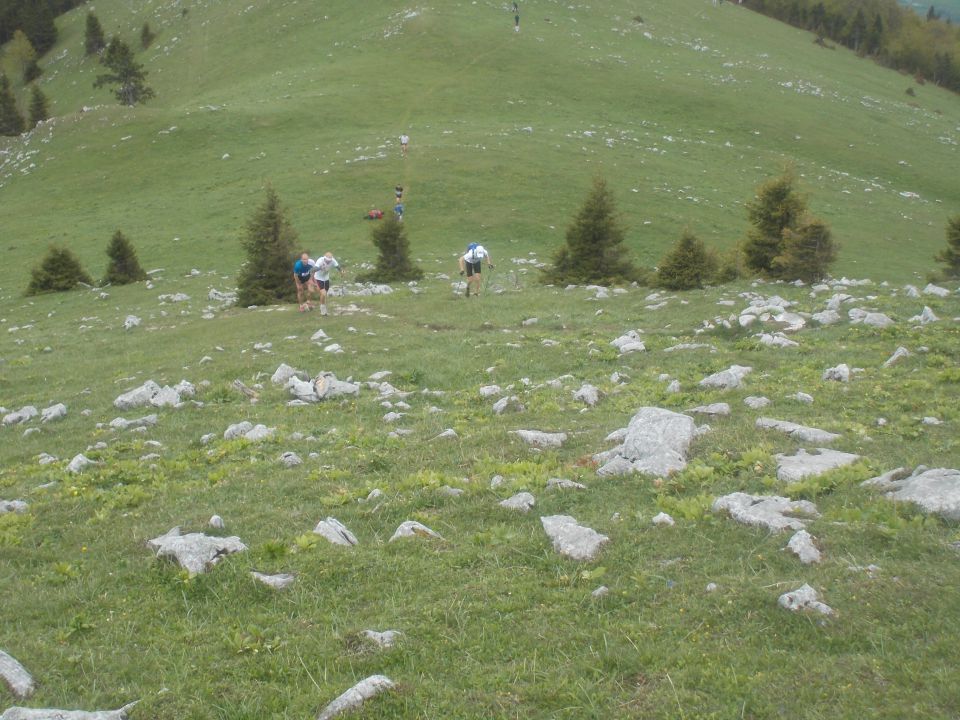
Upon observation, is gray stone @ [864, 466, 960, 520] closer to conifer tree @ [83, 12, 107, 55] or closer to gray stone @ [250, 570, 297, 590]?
gray stone @ [250, 570, 297, 590]

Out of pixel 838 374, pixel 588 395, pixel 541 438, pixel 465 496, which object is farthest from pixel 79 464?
pixel 838 374

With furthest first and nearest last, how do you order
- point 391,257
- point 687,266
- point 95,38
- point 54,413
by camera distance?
point 95,38, point 391,257, point 687,266, point 54,413

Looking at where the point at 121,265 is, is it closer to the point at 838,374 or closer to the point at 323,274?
the point at 323,274

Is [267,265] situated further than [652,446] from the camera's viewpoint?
Yes

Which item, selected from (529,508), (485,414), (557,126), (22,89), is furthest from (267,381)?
(22,89)

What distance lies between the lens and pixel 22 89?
103188 mm

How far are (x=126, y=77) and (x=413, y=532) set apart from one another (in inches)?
3269

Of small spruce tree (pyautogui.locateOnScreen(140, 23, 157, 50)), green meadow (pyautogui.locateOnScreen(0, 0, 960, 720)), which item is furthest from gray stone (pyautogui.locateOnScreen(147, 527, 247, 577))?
small spruce tree (pyautogui.locateOnScreen(140, 23, 157, 50))

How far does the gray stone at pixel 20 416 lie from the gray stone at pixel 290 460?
24.7 feet

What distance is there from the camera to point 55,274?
1438 inches

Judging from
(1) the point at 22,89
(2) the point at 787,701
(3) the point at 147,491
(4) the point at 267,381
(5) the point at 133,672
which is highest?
(2) the point at 787,701

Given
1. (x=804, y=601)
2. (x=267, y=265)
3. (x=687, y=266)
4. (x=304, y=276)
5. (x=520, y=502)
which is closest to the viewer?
(x=804, y=601)

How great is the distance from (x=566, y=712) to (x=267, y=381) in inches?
529

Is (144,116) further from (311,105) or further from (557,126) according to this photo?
(557,126)
